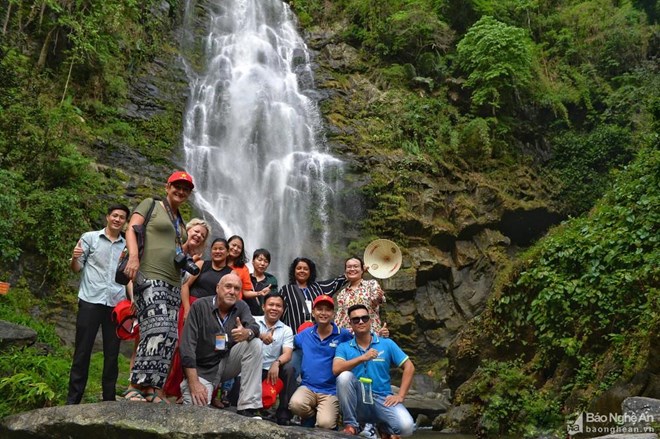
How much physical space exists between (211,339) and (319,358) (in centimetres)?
103

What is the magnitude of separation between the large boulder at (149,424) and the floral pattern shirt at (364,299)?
1788mm

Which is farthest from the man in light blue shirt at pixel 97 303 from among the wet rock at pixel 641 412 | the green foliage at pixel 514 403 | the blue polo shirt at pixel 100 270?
the green foliage at pixel 514 403

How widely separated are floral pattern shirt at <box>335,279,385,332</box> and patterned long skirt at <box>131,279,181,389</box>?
1972mm

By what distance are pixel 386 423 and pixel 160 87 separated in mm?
13983

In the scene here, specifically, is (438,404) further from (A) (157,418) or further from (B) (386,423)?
(A) (157,418)

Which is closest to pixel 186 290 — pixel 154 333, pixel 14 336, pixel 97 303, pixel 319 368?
pixel 97 303

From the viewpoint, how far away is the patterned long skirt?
13.2 ft

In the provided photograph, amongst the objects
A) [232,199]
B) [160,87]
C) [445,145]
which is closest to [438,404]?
[232,199]

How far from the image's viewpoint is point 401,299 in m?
14.2

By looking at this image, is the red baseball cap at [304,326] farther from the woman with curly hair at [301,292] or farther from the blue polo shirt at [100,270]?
the blue polo shirt at [100,270]

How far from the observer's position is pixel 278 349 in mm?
5164

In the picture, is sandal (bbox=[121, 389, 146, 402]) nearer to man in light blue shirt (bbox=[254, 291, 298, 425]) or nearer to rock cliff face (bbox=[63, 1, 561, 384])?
man in light blue shirt (bbox=[254, 291, 298, 425])

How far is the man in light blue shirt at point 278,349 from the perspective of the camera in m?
4.98

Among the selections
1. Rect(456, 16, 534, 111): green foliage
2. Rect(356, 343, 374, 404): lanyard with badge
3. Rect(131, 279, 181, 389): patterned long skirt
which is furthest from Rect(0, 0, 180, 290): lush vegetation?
Rect(456, 16, 534, 111): green foliage
